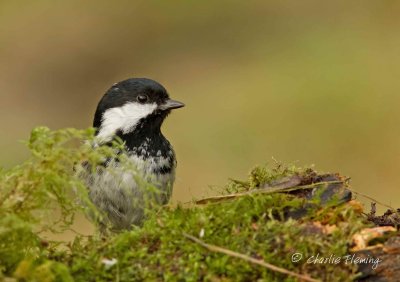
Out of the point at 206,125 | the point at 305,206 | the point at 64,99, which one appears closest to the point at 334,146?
the point at 206,125

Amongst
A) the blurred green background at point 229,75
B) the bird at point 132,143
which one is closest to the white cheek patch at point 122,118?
the bird at point 132,143

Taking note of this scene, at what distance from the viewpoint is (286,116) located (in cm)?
1066

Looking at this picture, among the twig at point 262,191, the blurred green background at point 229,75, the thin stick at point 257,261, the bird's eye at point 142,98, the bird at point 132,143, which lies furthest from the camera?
the blurred green background at point 229,75

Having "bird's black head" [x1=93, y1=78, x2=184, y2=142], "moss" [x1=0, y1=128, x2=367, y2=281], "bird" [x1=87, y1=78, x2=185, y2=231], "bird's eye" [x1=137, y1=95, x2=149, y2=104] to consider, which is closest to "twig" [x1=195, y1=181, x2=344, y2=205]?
"moss" [x1=0, y1=128, x2=367, y2=281]

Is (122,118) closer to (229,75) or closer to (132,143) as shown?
(132,143)

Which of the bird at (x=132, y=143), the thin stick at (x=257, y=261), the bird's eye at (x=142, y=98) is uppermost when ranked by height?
the bird's eye at (x=142, y=98)

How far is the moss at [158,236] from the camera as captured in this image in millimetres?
2406

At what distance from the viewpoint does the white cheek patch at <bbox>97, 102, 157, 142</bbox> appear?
4.56 meters

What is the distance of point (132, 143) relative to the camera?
14.9 feet

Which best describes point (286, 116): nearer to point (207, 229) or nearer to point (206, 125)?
point (206, 125)

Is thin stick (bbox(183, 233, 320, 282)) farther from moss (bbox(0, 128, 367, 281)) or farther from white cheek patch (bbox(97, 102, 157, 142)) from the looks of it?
white cheek patch (bbox(97, 102, 157, 142))

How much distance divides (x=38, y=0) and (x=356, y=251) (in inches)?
548

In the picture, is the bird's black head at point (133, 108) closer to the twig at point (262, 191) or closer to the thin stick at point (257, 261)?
the twig at point (262, 191)

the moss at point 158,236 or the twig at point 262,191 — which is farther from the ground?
the twig at point 262,191
